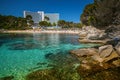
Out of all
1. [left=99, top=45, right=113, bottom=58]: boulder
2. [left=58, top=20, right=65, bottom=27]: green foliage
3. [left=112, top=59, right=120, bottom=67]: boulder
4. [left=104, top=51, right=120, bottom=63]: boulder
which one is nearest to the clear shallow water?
[left=99, top=45, right=113, bottom=58]: boulder

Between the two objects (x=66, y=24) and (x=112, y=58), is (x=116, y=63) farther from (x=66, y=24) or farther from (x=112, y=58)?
(x=66, y=24)

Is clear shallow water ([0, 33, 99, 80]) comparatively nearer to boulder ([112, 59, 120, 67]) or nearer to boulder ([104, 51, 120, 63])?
boulder ([104, 51, 120, 63])

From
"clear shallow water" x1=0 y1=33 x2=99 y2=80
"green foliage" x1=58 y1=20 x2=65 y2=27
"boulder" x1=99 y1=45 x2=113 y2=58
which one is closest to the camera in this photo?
"clear shallow water" x1=0 y1=33 x2=99 y2=80

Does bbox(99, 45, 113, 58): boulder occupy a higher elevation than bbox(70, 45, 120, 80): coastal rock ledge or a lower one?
higher

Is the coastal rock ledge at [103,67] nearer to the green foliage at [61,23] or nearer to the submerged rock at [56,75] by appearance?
the submerged rock at [56,75]

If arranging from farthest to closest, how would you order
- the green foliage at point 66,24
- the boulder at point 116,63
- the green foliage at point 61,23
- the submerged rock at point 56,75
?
the green foliage at point 66,24
the green foliage at point 61,23
the boulder at point 116,63
the submerged rock at point 56,75

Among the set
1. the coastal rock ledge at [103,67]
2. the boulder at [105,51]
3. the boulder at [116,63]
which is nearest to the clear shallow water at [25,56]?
the coastal rock ledge at [103,67]

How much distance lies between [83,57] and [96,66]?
159 inches

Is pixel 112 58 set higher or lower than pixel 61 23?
lower

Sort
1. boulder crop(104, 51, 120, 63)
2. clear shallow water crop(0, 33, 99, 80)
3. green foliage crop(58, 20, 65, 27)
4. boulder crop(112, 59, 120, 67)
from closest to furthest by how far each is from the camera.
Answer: clear shallow water crop(0, 33, 99, 80), boulder crop(112, 59, 120, 67), boulder crop(104, 51, 120, 63), green foliage crop(58, 20, 65, 27)

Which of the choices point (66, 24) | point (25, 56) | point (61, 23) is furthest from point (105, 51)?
point (66, 24)

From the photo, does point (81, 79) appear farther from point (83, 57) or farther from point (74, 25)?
point (74, 25)

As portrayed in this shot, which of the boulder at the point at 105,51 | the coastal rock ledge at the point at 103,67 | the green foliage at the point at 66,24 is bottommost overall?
the coastal rock ledge at the point at 103,67

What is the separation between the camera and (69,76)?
33.3 feet
